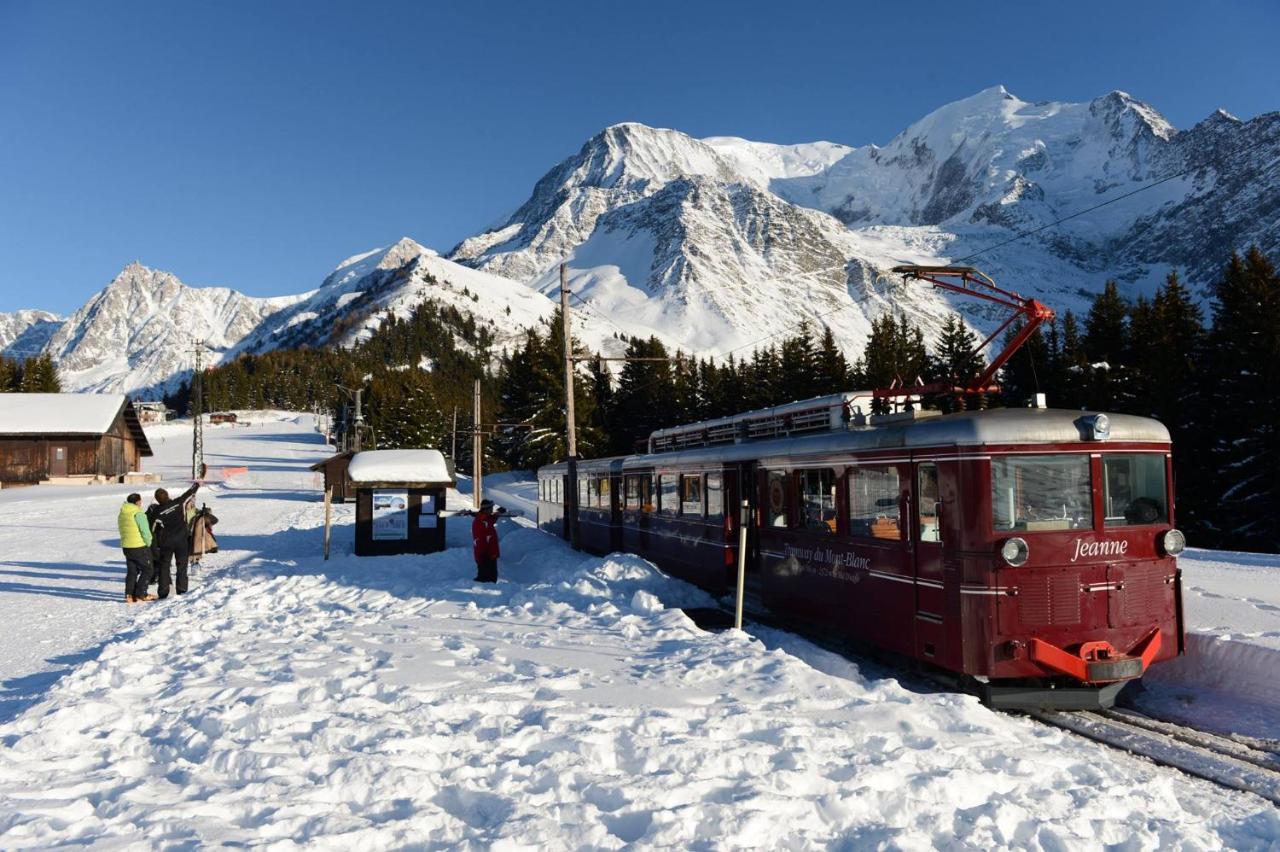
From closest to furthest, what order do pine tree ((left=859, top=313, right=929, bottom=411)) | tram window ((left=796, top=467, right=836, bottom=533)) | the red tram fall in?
the red tram → tram window ((left=796, top=467, right=836, bottom=533)) → pine tree ((left=859, top=313, right=929, bottom=411))

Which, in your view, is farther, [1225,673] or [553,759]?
[1225,673]

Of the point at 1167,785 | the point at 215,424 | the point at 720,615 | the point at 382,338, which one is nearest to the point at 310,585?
the point at 720,615

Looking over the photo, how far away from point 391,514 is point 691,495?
9.60m

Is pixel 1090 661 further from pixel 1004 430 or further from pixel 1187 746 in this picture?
pixel 1004 430

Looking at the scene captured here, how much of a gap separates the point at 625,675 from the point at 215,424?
14272 centimetres

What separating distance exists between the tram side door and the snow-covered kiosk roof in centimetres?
1454

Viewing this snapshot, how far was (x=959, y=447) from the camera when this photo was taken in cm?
866

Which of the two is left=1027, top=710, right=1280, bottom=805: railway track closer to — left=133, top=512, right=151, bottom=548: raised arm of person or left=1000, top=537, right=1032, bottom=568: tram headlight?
left=1000, top=537, right=1032, bottom=568: tram headlight

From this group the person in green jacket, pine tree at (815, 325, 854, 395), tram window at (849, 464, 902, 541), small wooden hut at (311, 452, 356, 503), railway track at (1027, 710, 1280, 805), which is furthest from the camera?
pine tree at (815, 325, 854, 395)

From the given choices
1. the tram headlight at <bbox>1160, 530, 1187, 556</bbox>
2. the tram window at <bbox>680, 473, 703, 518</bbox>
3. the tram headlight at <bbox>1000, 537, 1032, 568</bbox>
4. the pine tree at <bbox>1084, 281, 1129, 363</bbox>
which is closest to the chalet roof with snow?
the tram window at <bbox>680, 473, 703, 518</bbox>

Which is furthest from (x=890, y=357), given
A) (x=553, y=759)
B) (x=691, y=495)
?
(x=553, y=759)

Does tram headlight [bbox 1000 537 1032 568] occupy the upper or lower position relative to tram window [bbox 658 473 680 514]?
lower

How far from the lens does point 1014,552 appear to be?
8266mm

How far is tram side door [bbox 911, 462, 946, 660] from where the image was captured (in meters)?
8.82
